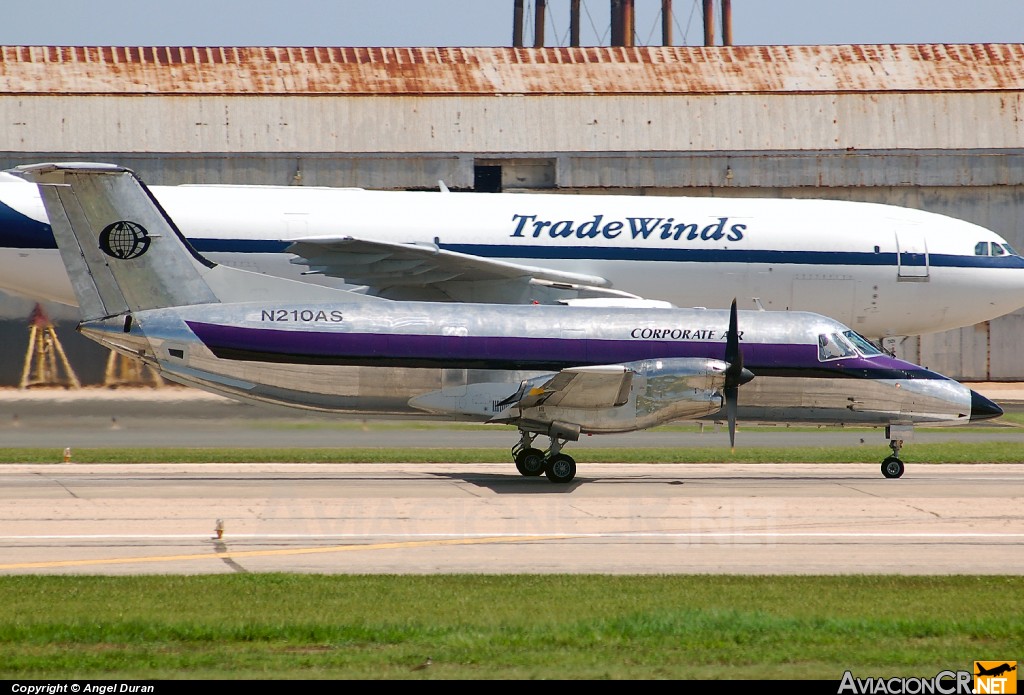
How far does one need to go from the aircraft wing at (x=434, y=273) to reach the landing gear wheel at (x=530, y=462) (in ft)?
22.0

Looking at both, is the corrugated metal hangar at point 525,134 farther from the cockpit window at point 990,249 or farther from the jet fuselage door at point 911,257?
the jet fuselage door at point 911,257

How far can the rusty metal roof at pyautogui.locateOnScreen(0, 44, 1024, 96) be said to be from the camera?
4341 centimetres

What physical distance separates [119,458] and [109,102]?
20240 mm

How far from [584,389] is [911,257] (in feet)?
42.5

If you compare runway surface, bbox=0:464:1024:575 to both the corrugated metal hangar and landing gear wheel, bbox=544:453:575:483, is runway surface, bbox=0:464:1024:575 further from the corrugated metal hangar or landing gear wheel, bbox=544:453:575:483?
the corrugated metal hangar

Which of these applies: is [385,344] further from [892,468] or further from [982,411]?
[982,411]

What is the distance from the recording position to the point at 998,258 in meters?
30.5

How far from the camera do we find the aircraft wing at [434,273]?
27031mm

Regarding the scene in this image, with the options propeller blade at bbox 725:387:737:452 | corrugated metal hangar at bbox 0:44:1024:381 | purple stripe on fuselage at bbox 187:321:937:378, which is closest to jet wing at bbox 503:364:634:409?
purple stripe on fuselage at bbox 187:321:937:378

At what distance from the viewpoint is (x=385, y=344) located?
2072 cm

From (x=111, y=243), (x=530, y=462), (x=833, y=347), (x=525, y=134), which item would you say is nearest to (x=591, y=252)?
(x=833, y=347)

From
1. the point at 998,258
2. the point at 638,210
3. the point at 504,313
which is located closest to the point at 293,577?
the point at 504,313

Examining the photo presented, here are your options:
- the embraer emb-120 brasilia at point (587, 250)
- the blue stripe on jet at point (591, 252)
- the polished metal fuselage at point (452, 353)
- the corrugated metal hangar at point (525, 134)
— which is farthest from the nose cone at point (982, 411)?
the corrugated metal hangar at point (525, 134)

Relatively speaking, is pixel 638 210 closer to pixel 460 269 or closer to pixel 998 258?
pixel 460 269
